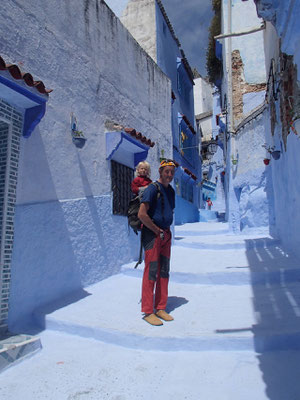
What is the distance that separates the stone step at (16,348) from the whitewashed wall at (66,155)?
1.66 ft

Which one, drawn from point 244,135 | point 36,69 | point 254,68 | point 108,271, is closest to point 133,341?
point 108,271

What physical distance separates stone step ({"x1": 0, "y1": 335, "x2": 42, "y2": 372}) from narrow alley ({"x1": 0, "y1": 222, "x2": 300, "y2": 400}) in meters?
0.06

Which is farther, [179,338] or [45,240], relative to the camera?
[45,240]

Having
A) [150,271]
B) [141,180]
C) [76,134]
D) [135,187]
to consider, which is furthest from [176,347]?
[76,134]

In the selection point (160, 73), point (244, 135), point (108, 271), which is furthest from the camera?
point (244, 135)

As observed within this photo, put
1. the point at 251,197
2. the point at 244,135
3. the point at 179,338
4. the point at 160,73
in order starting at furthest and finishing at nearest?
the point at 244,135
the point at 251,197
the point at 160,73
the point at 179,338

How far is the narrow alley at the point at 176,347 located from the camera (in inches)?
96.0

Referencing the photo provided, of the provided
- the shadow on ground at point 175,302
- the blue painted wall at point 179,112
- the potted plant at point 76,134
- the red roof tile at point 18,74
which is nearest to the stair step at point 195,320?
the shadow on ground at point 175,302

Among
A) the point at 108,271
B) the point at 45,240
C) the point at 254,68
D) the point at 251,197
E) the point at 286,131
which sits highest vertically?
the point at 254,68

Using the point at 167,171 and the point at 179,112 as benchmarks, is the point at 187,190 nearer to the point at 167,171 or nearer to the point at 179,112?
the point at 179,112

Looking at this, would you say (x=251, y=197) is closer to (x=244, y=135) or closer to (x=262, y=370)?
(x=244, y=135)

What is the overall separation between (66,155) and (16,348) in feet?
8.76

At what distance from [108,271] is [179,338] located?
2.67 m

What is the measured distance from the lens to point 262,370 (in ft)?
8.54
